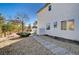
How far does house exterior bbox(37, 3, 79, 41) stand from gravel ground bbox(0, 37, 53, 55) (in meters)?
2.03

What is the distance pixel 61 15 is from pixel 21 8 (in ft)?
9.23

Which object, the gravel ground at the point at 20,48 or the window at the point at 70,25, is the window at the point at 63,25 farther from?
the gravel ground at the point at 20,48

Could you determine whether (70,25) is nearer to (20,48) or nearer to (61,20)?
(61,20)

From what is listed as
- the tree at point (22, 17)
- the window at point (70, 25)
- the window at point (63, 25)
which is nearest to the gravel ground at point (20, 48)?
the tree at point (22, 17)

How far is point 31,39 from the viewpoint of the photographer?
8109mm

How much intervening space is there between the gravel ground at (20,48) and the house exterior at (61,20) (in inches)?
79.8

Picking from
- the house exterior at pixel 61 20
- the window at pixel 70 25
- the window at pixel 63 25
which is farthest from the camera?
the window at pixel 63 25

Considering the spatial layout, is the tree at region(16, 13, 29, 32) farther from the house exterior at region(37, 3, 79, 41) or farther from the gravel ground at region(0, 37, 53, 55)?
the house exterior at region(37, 3, 79, 41)

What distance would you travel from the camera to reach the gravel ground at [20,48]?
19.9 feet

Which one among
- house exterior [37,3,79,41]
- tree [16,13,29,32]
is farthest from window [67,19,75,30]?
tree [16,13,29,32]

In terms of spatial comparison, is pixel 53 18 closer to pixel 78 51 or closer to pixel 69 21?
pixel 69 21

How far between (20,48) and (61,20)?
3.33 metres
